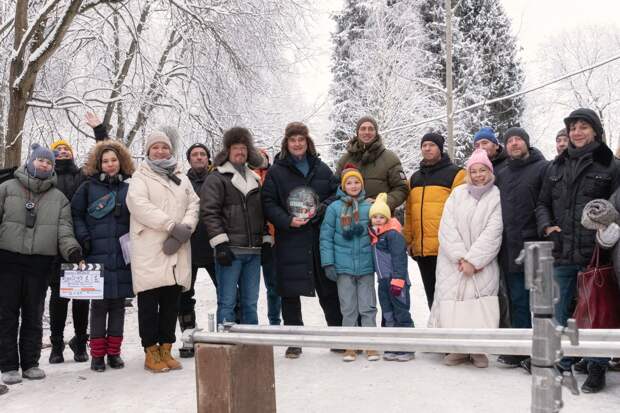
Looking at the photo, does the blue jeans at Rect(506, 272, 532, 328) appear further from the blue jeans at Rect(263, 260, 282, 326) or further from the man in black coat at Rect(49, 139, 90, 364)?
the man in black coat at Rect(49, 139, 90, 364)

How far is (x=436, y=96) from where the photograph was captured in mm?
22266

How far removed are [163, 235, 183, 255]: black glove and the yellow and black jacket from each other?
206 centimetres

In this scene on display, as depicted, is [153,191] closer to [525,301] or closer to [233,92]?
[525,301]

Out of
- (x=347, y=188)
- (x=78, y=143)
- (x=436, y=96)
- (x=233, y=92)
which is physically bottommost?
(x=347, y=188)

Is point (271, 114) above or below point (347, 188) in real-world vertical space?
above

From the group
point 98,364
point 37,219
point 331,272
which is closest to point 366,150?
point 331,272

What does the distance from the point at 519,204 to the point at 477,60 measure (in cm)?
2168

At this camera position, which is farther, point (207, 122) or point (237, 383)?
point (207, 122)

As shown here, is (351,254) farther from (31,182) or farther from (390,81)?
(390,81)

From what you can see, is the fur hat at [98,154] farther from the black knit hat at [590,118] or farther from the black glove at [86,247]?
the black knit hat at [590,118]

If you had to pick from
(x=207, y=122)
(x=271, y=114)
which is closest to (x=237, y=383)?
(x=207, y=122)

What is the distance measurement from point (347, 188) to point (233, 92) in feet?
19.2

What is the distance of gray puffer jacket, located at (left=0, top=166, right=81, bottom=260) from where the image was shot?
4719mm

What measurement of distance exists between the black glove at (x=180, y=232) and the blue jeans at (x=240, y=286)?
17.9 inches
